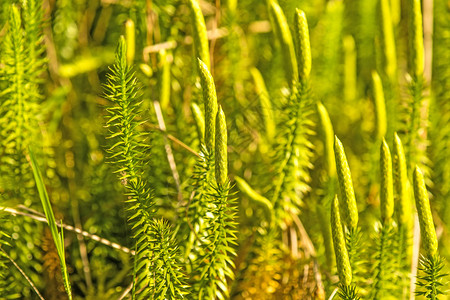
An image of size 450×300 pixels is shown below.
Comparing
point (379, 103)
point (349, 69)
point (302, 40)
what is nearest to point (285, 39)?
point (302, 40)

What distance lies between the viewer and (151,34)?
40.8 inches

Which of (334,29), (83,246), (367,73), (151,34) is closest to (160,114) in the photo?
(151,34)

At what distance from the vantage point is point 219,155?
26.0 inches

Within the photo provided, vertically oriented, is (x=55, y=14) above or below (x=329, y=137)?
above

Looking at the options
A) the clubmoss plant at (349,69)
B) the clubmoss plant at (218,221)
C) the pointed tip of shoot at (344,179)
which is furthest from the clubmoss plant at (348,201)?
the clubmoss plant at (349,69)

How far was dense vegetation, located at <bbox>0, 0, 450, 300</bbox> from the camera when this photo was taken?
2.35 ft

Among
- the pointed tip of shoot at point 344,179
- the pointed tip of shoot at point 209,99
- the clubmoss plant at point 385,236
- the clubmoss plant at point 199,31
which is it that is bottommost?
the clubmoss plant at point 385,236

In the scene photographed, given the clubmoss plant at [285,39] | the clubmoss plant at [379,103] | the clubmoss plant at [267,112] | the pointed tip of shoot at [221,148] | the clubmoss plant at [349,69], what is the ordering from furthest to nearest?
the clubmoss plant at [349,69] < the clubmoss plant at [267,112] < the clubmoss plant at [379,103] < the clubmoss plant at [285,39] < the pointed tip of shoot at [221,148]

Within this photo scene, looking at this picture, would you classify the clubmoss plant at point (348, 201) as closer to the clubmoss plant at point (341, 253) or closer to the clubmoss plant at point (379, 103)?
the clubmoss plant at point (341, 253)

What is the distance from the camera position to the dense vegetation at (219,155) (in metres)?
0.71

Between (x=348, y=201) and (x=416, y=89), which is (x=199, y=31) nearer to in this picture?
(x=348, y=201)

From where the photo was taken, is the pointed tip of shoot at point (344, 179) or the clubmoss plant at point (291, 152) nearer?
the pointed tip of shoot at point (344, 179)

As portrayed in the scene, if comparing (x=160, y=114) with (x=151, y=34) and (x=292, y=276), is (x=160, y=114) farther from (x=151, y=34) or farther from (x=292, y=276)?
(x=292, y=276)

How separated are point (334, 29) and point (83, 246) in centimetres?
72
